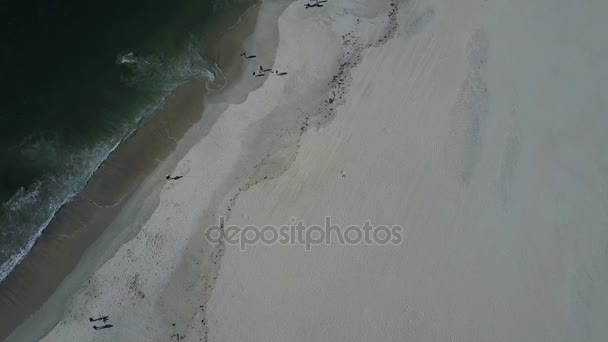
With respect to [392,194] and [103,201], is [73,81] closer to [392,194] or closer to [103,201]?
[103,201]

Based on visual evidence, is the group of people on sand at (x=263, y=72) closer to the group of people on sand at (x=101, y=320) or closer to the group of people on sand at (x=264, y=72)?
the group of people on sand at (x=264, y=72)

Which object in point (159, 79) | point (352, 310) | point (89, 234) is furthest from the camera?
point (159, 79)

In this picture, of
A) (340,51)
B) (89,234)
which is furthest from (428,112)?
(89,234)

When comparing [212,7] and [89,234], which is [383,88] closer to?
[212,7]

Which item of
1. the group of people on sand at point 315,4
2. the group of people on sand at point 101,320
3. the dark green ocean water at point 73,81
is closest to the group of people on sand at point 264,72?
the dark green ocean water at point 73,81

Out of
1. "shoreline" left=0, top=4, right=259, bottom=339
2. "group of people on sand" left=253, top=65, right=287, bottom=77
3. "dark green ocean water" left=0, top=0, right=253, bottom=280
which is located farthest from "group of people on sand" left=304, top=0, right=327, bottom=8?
"shoreline" left=0, top=4, right=259, bottom=339

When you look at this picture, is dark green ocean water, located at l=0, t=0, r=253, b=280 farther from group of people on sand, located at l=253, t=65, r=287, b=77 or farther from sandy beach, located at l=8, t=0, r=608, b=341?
sandy beach, located at l=8, t=0, r=608, b=341
